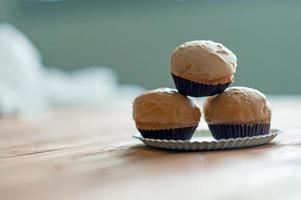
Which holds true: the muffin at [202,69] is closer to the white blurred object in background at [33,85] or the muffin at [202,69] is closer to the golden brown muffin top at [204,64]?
the golden brown muffin top at [204,64]

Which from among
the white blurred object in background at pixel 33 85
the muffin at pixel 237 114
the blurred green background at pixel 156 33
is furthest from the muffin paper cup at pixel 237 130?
the blurred green background at pixel 156 33

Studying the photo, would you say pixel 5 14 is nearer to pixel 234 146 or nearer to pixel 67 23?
pixel 67 23

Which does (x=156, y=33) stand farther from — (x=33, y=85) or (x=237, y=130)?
(x=237, y=130)

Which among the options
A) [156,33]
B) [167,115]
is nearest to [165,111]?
[167,115]

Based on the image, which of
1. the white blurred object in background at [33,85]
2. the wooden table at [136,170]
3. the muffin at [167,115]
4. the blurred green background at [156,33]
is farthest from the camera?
the blurred green background at [156,33]

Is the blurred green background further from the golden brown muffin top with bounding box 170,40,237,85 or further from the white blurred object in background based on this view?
the golden brown muffin top with bounding box 170,40,237,85

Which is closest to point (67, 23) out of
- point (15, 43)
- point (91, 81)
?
point (91, 81)
